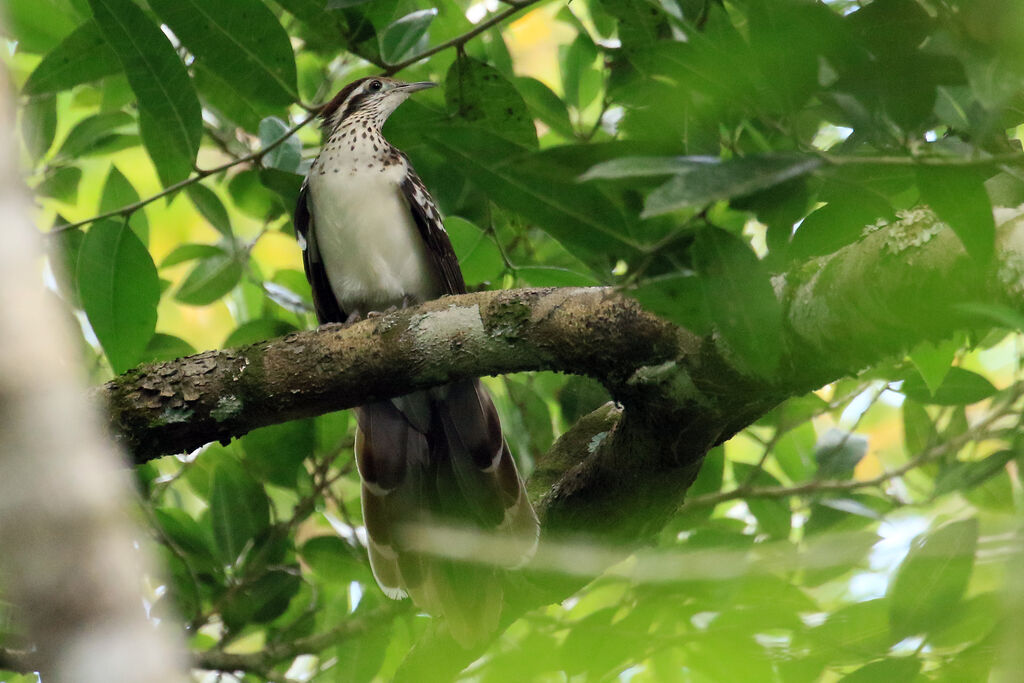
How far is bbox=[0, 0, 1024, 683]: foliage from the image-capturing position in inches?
60.1

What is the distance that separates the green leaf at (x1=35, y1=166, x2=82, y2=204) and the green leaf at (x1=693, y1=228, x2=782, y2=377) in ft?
9.91

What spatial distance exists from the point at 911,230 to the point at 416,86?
91.3 inches

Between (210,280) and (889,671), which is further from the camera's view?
(210,280)

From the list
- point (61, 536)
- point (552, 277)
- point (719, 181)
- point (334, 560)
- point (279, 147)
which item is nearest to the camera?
point (61, 536)

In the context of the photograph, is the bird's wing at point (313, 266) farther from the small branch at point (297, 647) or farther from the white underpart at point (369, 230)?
the small branch at point (297, 647)

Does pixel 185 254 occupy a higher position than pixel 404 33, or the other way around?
pixel 404 33

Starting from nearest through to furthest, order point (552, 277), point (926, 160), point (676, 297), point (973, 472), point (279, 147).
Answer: point (926, 160) < point (676, 297) < point (973, 472) < point (552, 277) < point (279, 147)

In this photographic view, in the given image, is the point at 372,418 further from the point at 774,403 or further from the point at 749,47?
the point at 749,47

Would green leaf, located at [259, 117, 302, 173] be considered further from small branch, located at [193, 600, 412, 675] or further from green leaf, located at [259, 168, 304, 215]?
small branch, located at [193, 600, 412, 675]

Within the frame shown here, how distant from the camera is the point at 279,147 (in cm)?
352

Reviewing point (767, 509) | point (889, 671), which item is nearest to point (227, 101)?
point (767, 509)

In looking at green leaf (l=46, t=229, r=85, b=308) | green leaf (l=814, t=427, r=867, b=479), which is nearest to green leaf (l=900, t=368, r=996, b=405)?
green leaf (l=814, t=427, r=867, b=479)

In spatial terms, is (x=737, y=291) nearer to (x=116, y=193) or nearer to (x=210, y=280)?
(x=116, y=193)

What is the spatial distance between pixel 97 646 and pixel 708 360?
1656 mm
